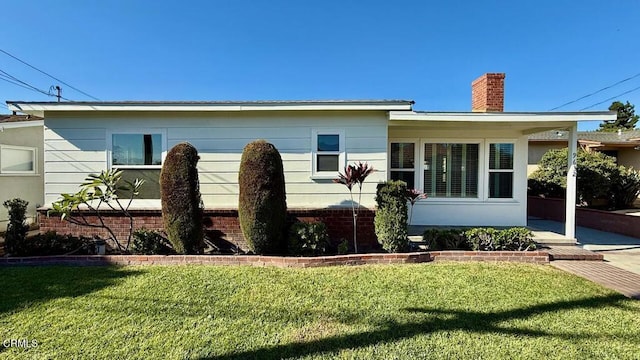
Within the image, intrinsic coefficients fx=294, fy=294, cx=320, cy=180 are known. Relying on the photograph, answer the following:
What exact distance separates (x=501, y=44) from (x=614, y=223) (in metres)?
10.1

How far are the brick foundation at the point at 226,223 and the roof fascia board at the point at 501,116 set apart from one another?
87.0 inches

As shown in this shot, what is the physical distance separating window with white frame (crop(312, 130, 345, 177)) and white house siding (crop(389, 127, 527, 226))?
2.08 metres

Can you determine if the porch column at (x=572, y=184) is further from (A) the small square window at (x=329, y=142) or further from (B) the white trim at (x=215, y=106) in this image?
(A) the small square window at (x=329, y=142)

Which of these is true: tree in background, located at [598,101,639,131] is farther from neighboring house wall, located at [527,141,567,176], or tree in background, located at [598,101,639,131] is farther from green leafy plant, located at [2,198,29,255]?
green leafy plant, located at [2,198,29,255]

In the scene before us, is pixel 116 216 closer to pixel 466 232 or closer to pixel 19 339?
pixel 19 339

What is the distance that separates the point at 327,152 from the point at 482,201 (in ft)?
14.9

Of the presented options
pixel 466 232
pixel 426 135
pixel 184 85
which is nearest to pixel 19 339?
pixel 466 232

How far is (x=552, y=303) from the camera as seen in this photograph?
12.1 ft

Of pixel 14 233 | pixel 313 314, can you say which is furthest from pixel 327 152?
pixel 14 233

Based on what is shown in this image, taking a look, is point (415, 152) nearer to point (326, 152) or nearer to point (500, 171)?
point (500, 171)

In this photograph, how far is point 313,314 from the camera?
11.3 feet

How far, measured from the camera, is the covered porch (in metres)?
7.75

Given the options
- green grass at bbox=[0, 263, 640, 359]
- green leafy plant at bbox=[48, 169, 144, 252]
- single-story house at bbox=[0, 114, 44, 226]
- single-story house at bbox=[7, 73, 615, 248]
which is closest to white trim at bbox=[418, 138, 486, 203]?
single-story house at bbox=[7, 73, 615, 248]
